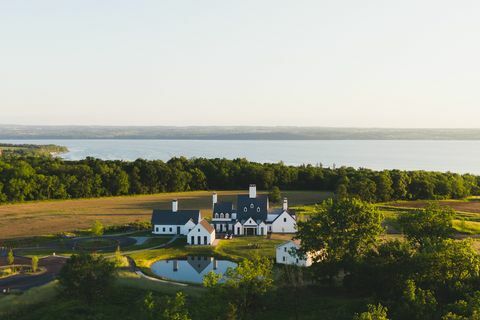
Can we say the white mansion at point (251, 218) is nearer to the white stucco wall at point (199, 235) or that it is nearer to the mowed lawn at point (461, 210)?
the white stucco wall at point (199, 235)

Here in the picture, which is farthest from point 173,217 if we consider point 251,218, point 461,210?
point 461,210

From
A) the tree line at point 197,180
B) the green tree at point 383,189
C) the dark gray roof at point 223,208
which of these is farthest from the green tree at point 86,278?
the green tree at point 383,189

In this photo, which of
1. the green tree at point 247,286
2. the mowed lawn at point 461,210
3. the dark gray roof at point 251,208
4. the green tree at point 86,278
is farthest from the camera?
the dark gray roof at point 251,208

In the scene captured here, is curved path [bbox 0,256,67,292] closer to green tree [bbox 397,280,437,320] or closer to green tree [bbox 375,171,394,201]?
green tree [bbox 397,280,437,320]

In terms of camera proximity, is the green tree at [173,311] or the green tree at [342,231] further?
the green tree at [342,231]

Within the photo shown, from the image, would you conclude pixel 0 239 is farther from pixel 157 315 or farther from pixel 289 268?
pixel 157 315

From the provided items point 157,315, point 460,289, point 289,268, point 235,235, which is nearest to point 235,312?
point 157,315

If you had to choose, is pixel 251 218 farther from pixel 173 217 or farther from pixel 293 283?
pixel 293 283

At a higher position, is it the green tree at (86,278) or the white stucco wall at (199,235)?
the green tree at (86,278)
